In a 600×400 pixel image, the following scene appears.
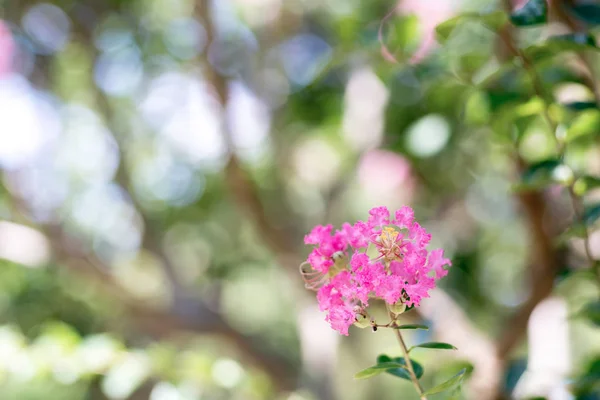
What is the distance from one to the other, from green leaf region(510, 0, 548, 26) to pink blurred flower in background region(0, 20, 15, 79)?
1490 millimetres

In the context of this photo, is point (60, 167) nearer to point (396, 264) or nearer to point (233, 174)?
point (233, 174)

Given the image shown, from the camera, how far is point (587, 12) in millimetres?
702

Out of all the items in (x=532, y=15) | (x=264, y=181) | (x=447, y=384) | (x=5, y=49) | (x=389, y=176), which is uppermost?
(x=5, y=49)

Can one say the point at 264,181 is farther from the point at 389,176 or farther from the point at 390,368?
the point at 390,368

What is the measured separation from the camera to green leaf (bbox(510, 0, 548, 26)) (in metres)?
0.54

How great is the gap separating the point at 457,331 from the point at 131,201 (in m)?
1.00

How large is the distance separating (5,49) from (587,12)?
1.50 meters

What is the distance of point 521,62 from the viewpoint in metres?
0.64

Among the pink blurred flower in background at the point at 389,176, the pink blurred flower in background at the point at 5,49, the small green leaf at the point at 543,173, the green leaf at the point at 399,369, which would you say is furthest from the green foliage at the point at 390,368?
the pink blurred flower in background at the point at 5,49

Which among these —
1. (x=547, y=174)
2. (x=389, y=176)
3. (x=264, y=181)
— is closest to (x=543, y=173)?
(x=547, y=174)

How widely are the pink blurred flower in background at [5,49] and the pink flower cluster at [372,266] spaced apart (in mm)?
1475

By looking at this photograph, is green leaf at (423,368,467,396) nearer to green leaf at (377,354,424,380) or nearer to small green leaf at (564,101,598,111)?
green leaf at (377,354,424,380)

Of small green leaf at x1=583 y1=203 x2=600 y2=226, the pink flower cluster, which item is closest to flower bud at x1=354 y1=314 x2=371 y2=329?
the pink flower cluster

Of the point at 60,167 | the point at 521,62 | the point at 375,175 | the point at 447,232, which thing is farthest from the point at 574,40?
the point at 60,167
